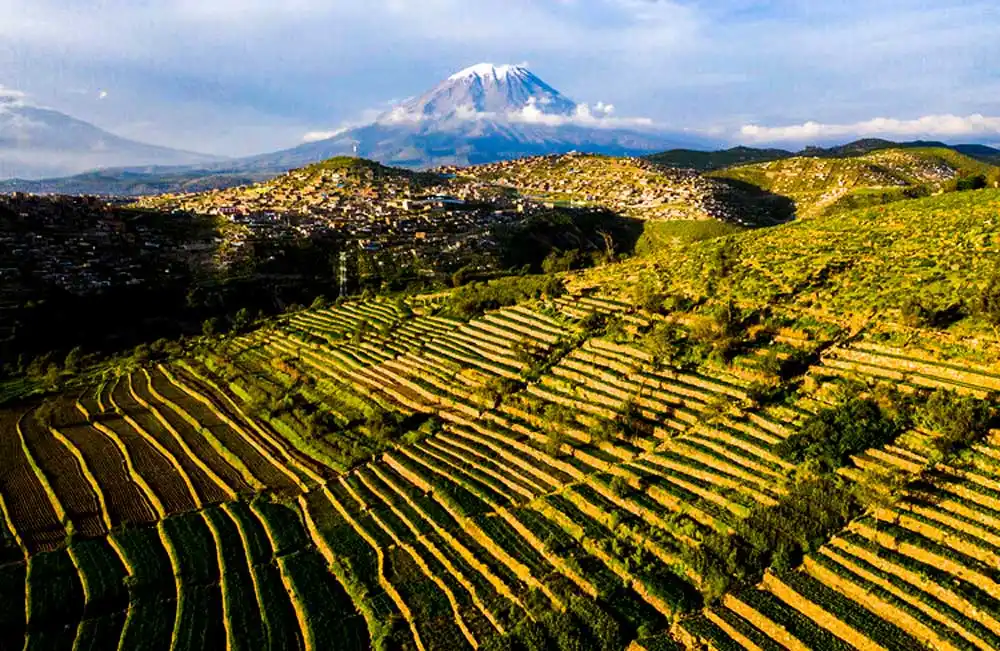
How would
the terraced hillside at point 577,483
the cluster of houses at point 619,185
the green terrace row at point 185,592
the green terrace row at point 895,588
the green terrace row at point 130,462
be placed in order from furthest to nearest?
1. the cluster of houses at point 619,185
2. the green terrace row at point 130,462
3. the green terrace row at point 185,592
4. the terraced hillside at point 577,483
5. the green terrace row at point 895,588

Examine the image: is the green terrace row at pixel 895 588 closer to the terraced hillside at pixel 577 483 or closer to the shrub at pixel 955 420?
the terraced hillside at pixel 577 483

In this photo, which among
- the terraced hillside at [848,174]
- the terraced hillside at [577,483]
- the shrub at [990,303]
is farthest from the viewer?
the terraced hillside at [848,174]

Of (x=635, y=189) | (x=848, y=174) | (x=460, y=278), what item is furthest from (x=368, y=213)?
(x=848, y=174)

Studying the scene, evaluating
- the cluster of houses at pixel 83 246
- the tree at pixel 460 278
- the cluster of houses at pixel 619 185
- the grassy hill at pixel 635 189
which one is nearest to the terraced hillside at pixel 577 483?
the tree at pixel 460 278

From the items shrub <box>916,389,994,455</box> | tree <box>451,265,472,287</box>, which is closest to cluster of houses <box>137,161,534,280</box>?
tree <box>451,265,472,287</box>

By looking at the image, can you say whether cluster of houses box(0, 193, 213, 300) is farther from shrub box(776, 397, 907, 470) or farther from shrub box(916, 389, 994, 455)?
shrub box(916, 389, 994, 455)
